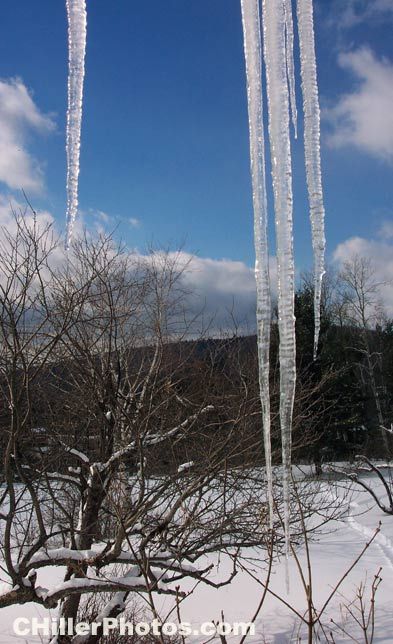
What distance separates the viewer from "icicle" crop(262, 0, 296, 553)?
1.36m

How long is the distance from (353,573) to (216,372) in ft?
13.6

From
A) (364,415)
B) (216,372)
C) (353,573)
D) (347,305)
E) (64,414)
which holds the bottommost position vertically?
(353,573)

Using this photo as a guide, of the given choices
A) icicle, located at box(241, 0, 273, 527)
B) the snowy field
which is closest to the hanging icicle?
icicle, located at box(241, 0, 273, 527)

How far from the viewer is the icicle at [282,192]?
53.4 inches

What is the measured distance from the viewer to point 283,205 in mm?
1552

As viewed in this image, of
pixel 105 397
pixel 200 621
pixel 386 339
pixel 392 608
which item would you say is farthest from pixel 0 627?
pixel 386 339

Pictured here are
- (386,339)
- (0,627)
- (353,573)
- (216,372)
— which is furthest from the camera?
(386,339)

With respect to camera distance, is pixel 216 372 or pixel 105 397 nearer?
pixel 105 397

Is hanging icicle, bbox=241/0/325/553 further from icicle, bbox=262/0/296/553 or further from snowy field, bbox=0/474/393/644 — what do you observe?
snowy field, bbox=0/474/393/644

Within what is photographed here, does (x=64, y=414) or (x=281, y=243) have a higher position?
(x=281, y=243)

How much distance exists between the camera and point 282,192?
1.54 metres

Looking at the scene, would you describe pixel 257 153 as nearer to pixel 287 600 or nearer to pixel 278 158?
pixel 278 158

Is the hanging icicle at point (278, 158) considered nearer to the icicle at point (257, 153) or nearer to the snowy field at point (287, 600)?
the icicle at point (257, 153)

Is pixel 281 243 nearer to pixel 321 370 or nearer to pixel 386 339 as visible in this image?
pixel 321 370
